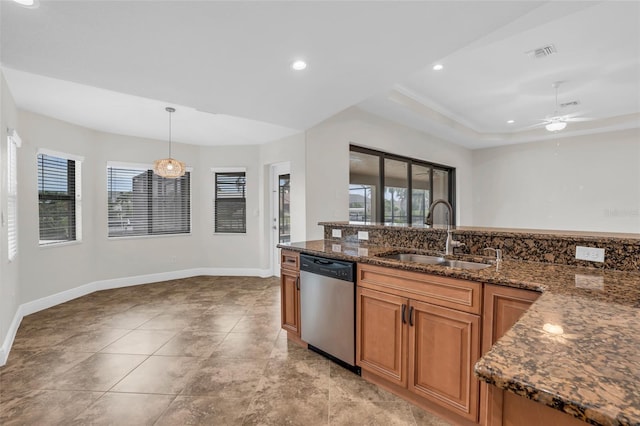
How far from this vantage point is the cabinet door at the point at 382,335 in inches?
75.9

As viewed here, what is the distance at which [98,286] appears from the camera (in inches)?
181

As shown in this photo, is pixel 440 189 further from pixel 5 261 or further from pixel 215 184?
pixel 5 261

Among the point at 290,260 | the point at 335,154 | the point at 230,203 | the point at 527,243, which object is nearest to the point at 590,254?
the point at 527,243

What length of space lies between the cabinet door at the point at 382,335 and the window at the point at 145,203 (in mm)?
4368

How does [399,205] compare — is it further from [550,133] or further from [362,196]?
[550,133]

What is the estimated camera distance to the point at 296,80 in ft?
8.82

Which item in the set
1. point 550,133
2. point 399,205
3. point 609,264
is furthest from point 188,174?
point 550,133

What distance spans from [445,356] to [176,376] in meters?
1.97

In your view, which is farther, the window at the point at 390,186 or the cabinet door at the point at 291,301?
the window at the point at 390,186

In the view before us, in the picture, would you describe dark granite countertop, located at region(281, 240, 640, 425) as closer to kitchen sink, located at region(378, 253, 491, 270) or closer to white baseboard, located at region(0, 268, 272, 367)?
kitchen sink, located at region(378, 253, 491, 270)

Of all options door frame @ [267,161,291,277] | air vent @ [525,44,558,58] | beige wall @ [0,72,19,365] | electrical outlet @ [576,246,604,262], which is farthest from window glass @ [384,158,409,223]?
beige wall @ [0,72,19,365]

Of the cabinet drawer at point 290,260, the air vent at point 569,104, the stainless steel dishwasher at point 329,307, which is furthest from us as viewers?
the air vent at point 569,104

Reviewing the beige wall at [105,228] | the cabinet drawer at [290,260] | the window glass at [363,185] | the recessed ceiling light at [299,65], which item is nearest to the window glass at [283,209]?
the beige wall at [105,228]

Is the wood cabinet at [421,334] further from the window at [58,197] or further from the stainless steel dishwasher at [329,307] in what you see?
the window at [58,197]
